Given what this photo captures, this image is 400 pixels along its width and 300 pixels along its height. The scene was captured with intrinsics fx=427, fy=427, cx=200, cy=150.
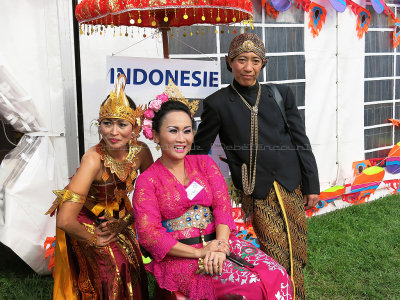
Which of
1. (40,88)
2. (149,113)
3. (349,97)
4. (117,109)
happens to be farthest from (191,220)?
(349,97)

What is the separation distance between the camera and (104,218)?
256cm

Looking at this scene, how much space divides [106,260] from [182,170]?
2.32 feet

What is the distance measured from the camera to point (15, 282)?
11.7 ft

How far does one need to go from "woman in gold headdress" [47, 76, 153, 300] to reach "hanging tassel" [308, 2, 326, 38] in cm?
283

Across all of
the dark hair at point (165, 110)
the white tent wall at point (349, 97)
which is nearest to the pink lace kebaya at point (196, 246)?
the dark hair at point (165, 110)

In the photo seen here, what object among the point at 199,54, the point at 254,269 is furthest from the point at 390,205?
the point at 254,269

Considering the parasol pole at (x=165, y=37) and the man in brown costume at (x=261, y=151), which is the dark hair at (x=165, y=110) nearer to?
the man in brown costume at (x=261, y=151)

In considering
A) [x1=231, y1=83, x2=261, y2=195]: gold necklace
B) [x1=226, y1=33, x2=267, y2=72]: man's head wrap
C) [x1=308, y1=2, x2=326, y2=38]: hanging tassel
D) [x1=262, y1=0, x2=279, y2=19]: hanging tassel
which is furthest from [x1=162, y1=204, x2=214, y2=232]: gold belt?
[x1=308, y1=2, x2=326, y2=38]: hanging tassel

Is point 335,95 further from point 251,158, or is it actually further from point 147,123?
point 147,123

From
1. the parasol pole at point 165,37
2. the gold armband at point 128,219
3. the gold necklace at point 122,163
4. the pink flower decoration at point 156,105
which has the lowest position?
the gold armband at point 128,219

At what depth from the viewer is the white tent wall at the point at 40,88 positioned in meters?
3.37

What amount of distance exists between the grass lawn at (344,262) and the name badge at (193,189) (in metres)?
1.60

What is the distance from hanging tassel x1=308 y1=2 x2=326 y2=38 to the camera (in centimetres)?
460

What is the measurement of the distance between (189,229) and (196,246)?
0.31 ft
